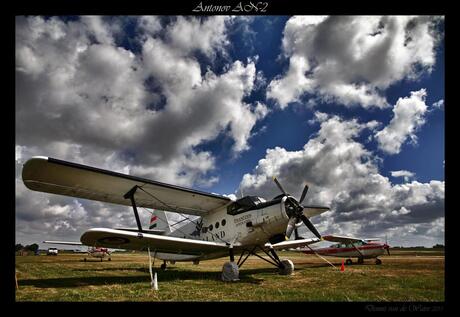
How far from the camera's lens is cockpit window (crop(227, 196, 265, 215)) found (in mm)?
11664

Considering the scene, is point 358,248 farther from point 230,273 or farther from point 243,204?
point 230,273

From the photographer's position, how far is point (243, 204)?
11.9 m

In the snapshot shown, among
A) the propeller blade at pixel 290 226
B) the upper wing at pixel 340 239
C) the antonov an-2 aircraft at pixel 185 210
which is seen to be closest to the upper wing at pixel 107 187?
the antonov an-2 aircraft at pixel 185 210

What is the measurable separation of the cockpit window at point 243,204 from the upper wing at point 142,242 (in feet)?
5.15

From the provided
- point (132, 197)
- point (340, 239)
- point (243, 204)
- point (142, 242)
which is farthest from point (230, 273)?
point (340, 239)

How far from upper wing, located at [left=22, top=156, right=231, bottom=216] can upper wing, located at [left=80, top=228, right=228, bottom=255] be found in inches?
84.9

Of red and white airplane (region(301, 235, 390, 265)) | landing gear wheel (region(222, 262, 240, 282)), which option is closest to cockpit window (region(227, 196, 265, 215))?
landing gear wheel (region(222, 262, 240, 282))
